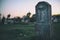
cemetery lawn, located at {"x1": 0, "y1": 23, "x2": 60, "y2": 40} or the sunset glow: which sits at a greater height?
the sunset glow

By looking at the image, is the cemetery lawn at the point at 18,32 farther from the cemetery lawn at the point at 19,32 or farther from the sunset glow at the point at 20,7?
the sunset glow at the point at 20,7

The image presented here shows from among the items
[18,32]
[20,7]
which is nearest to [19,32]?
[18,32]

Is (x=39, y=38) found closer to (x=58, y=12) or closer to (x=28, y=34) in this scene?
(x=28, y=34)

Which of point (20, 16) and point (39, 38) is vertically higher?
point (20, 16)

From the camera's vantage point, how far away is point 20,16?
2248 mm

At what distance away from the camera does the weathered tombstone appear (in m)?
2.19

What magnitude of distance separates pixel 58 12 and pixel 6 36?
78cm

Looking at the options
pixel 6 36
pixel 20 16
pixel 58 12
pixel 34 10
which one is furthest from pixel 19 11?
pixel 58 12

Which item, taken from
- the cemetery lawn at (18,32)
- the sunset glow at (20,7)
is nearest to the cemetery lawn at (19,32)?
the cemetery lawn at (18,32)

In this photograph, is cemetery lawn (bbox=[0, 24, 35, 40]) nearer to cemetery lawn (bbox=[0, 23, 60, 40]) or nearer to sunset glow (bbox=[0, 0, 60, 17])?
cemetery lawn (bbox=[0, 23, 60, 40])

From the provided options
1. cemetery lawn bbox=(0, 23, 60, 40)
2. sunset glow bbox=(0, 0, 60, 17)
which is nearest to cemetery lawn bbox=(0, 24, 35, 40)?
cemetery lawn bbox=(0, 23, 60, 40)

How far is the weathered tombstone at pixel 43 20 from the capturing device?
2189 millimetres

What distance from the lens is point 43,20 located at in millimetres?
2217

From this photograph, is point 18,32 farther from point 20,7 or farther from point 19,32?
point 20,7
